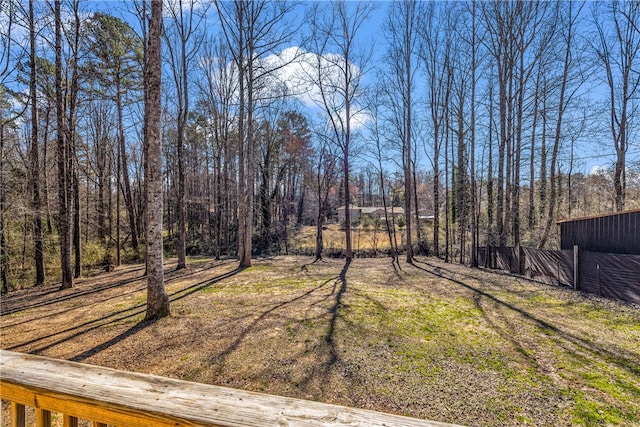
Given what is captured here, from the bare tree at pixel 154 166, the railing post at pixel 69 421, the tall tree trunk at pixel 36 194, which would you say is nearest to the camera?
the railing post at pixel 69 421

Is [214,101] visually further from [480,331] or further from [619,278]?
[619,278]

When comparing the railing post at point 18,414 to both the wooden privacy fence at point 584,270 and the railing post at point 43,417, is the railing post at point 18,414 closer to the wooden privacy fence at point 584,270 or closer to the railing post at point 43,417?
the railing post at point 43,417

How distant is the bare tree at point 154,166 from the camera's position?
478cm

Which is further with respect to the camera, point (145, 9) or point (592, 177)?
point (592, 177)

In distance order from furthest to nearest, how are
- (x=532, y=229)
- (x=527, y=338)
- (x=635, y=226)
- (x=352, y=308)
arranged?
1. (x=532, y=229)
2. (x=635, y=226)
3. (x=352, y=308)
4. (x=527, y=338)

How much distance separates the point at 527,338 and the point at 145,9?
38.5 feet

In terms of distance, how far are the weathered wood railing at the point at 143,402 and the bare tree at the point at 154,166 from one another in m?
4.07

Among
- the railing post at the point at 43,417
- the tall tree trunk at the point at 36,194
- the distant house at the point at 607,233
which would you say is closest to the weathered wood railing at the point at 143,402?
the railing post at the point at 43,417

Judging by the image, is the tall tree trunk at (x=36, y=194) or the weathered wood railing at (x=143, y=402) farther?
the tall tree trunk at (x=36, y=194)

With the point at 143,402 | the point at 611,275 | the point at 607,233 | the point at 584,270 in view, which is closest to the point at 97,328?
the point at 143,402

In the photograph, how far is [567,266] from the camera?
24.5 ft

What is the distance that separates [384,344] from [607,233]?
7476 mm

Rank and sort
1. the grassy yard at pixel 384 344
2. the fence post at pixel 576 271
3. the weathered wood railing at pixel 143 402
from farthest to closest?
1. the fence post at pixel 576 271
2. the grassy yard at pixel 384 344
3. the weathered wood railing at pixel 143 402

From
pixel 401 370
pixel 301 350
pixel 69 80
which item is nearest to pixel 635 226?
pixel 401 370
